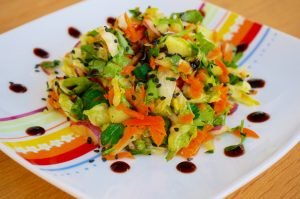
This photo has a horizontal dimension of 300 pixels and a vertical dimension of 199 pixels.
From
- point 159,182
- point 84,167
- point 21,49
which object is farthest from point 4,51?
point 159,182

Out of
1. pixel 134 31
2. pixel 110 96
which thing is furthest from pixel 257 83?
pixel 110 96

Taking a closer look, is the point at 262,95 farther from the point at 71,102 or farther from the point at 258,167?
the point at 71,102

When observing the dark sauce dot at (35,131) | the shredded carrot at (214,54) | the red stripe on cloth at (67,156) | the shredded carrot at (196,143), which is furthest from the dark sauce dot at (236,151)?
the dark sauce dot at (35,131)

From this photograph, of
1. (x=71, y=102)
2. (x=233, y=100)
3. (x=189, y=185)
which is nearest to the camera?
(x=189, y=185)

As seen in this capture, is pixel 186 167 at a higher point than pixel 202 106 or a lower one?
lower

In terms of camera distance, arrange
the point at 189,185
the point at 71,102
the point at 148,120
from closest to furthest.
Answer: the point at 189,185 < the point at 148,120 < the point at 71,102

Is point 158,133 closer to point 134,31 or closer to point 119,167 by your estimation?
point 119,167
